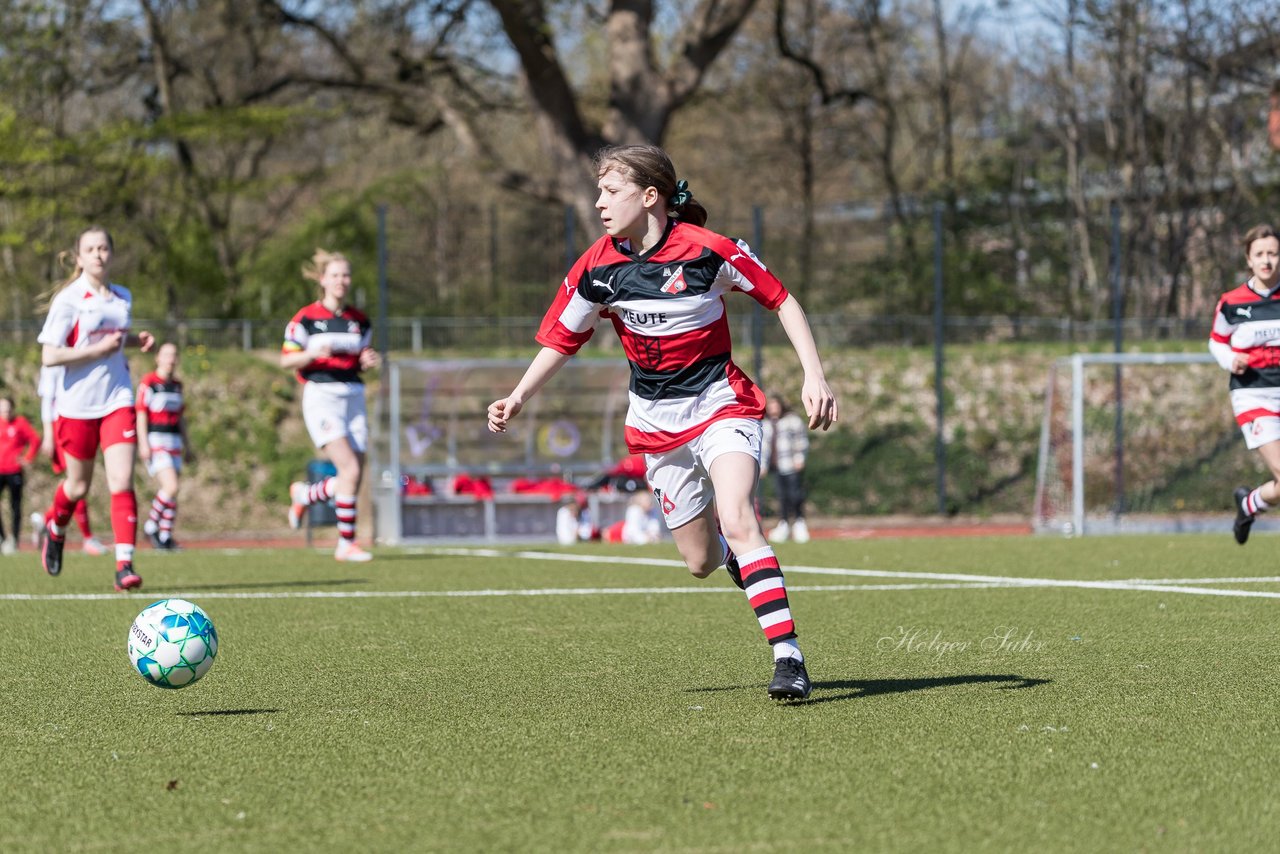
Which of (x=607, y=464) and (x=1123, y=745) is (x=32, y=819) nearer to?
(x=1123, y=745)

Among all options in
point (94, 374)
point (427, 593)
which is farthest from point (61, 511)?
point (427, 593)

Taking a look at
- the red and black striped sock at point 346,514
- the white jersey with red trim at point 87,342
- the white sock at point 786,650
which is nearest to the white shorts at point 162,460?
the red and black striped sock at point 346,514

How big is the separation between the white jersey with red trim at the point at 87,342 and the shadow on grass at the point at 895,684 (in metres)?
5.08

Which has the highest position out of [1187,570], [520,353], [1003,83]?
[1003,83]

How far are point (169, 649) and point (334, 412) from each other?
6.57 metres

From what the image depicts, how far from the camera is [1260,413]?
10008mm

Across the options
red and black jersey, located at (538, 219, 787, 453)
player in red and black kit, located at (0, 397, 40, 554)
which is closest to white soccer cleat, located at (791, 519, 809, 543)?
player in red and black kit, located at (0, 397, 40, 554)

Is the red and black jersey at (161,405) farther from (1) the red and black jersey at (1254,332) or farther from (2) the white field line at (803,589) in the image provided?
(1) the red and black jersey at (1254,332)

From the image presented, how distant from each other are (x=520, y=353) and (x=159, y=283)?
10.8 meters

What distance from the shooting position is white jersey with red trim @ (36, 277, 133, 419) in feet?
30.1

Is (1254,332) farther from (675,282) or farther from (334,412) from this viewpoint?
(334,412)

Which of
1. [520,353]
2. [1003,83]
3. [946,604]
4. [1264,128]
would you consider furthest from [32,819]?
[1003,83]

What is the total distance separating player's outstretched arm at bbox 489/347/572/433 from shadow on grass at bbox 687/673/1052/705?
1.17 m

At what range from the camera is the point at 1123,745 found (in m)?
4.39
